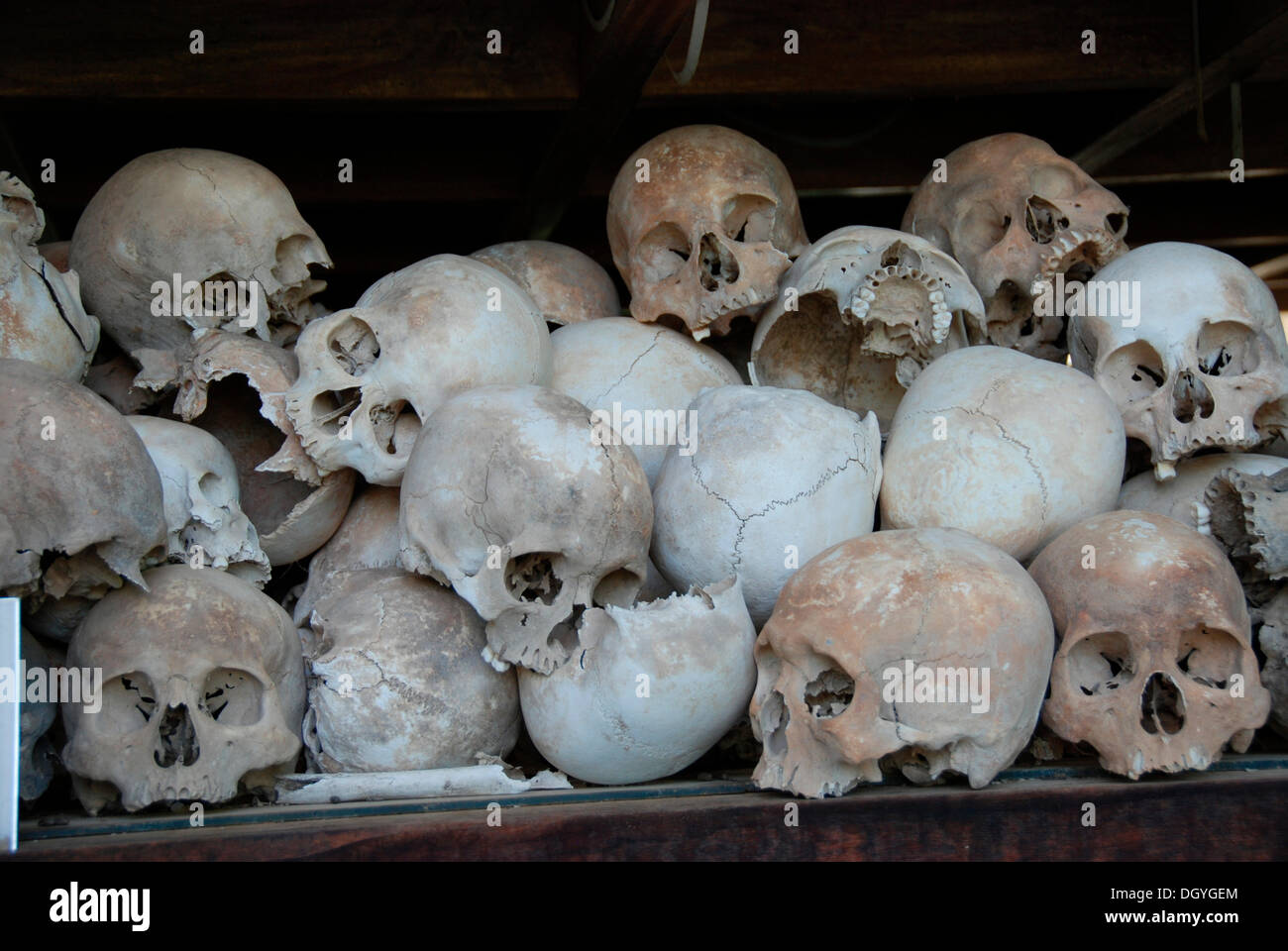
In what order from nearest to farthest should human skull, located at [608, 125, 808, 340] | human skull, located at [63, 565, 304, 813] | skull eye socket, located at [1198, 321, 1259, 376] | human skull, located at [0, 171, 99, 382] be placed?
human skull, located at [63, 565, 304, 813] → human skull, located at [0, 171, 99, 382] → skull eye socket, located at [1198, 321, 1259, 376] → human skull, located at [608, 125, 808, 340]

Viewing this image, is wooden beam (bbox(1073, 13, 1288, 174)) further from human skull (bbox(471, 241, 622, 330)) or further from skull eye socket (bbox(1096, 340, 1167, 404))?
human skull (bbox(471, 241, 622, 330))

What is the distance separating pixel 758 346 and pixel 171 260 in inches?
63.6

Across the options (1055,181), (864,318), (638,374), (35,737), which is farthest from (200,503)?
(1055,181)

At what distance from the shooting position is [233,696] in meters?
3.05

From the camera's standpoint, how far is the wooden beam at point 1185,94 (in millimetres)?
4160

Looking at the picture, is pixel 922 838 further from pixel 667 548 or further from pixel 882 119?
pixel 882 119

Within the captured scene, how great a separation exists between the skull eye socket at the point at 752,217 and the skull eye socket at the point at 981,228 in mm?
580

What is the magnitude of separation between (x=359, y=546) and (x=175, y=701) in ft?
2.66

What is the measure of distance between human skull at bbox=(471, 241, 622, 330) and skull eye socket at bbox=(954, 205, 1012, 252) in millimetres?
1079

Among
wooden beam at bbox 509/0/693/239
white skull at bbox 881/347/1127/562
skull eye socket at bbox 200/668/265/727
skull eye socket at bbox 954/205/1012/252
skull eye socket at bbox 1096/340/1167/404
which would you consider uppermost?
wooden beam at bbox 509/0/693/239

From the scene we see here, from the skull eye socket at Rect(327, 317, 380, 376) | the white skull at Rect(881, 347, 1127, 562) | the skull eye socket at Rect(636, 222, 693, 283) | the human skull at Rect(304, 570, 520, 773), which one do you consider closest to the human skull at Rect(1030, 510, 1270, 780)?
the white skull at Rect(881, 347, 1127, 562)

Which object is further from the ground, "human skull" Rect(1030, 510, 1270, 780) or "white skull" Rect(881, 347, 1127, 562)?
"white skull" Rect(881, 347, 1127, 562)

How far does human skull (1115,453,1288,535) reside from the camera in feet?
11.5

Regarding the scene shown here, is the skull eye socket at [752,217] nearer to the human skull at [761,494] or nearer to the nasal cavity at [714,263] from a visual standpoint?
the nasal cavity at [714,263]
